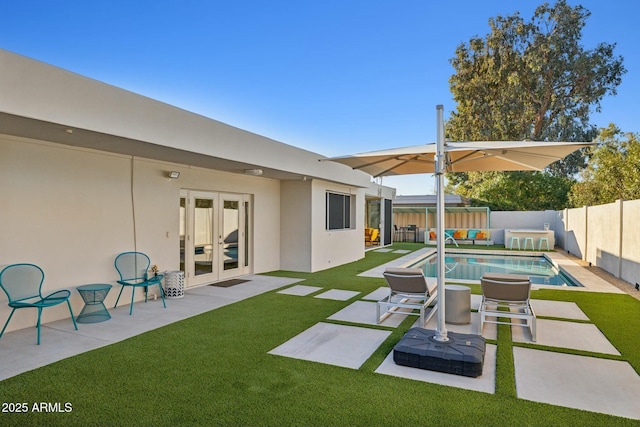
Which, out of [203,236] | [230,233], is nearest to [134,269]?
[203,236]

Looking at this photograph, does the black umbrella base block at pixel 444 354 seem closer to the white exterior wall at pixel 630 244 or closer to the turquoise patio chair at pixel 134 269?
the turquoise patio chair at pixel 134 269

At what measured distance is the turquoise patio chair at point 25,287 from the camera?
5.31m

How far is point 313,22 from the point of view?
13.8 meters

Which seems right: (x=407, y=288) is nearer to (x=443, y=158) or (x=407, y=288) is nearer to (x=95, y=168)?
(x=443, y=158)

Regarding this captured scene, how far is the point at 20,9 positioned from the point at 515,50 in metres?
26.2

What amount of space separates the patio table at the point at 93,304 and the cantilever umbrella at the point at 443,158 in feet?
14.6

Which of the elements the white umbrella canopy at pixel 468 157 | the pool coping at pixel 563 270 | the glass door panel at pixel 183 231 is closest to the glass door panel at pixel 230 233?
the glass door panel at pixel 183 231

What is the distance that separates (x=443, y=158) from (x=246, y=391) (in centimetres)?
332

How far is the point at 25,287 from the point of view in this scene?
568cm

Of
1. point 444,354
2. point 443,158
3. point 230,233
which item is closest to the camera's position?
point 444,354

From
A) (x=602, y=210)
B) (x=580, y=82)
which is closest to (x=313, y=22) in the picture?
(x=602, y=210)

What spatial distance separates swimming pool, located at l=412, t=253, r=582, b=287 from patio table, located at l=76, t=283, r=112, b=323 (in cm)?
934

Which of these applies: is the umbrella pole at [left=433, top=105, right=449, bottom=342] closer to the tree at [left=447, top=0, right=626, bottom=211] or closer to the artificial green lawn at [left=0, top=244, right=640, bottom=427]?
the artificial green lawn at [left=0, top=244, right=640, bottom=427]

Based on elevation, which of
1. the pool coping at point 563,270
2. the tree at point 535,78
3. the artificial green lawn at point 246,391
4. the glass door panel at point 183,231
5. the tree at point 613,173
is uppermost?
the tree at point 535,78
